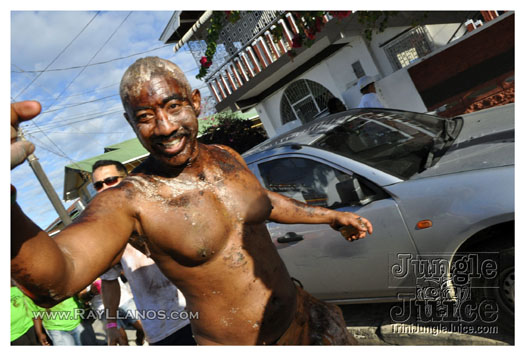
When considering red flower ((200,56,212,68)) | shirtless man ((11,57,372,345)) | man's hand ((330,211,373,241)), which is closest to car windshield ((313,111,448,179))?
man's hand ((330,211,373,241))

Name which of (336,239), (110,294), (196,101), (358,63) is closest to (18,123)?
(196,101)

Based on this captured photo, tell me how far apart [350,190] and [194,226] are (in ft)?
6.07

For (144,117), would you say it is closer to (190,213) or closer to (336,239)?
(190,213)

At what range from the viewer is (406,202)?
3115 millimetres

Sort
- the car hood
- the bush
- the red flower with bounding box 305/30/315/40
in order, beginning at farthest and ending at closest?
the bush → the red flower with bounding box 305/30/315/40 → the car hood

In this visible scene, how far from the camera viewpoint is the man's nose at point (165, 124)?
1596 mm

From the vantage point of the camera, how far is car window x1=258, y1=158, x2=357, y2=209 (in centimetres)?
353

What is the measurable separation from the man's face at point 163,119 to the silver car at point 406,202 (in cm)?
184

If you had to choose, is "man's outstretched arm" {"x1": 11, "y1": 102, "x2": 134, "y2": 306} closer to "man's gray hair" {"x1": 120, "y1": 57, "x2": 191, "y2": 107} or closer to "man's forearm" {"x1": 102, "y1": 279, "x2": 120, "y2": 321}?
"man's gray hair" {"x1": 120, "y1": 57, "x2": 191, "y2": 107}

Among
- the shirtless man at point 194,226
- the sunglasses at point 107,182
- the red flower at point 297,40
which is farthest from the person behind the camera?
the red flower at point 297,40

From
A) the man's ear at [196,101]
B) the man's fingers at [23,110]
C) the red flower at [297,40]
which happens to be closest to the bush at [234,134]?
the red flower at [297,40]

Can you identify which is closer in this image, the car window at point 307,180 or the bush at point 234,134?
the car window at point 307,180

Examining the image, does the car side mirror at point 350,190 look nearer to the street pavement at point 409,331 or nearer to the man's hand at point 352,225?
the man's hand at point 352,225

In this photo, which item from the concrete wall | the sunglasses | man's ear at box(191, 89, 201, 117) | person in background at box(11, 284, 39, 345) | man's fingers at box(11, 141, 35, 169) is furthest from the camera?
the concrete wall
